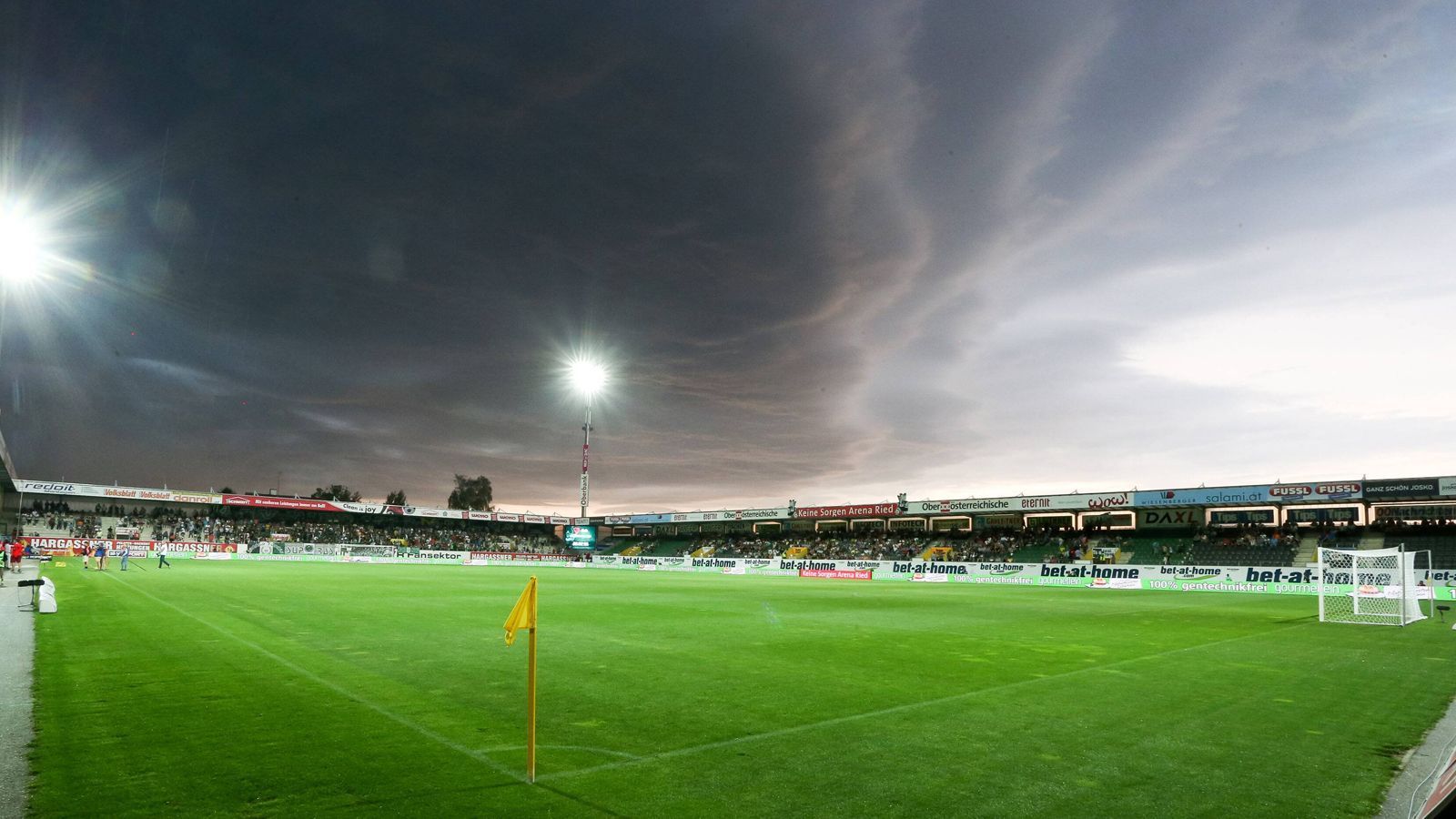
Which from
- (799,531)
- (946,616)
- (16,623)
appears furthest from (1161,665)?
(799,531)

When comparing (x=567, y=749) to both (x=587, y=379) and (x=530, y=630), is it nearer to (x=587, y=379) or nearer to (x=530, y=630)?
(x=530, y=630)

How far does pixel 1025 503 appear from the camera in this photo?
204ft

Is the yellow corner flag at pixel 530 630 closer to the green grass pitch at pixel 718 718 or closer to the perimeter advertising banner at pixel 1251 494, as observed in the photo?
the green grass pitch at pixel 718 718

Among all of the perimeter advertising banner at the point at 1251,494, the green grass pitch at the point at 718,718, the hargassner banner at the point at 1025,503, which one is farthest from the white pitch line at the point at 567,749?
the hargassner banner at the point at 1025,503

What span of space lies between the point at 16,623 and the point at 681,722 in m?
15.7

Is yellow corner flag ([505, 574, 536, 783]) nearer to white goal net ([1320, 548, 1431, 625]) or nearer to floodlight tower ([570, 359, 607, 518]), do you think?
white goal net ([1320, 548, 1431, 625])

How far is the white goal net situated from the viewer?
20.2 meters

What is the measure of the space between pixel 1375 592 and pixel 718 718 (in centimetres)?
2892

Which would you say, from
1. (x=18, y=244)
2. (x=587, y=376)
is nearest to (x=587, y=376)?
(x=587, y=376)

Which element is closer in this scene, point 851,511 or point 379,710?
point 379,710

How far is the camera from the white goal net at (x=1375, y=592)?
20.2m

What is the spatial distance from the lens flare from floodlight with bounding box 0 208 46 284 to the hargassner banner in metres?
59.6

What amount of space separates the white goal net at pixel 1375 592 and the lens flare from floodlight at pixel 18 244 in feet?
131

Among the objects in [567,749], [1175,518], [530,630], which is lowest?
[1175,518]
